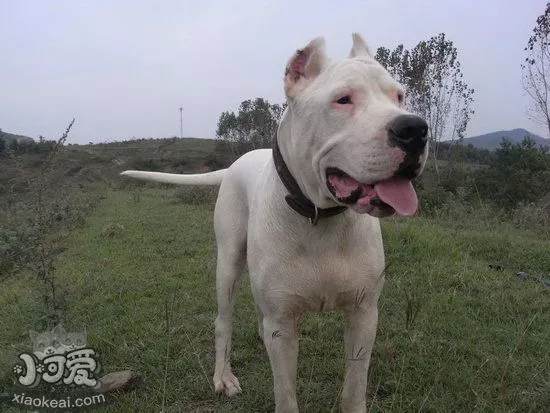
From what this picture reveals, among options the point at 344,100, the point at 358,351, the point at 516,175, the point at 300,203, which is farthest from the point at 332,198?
the point at 516,175

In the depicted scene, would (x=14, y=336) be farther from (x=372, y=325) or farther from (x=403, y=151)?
(x=403, y=151)

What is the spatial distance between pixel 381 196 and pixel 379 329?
2.12 metres

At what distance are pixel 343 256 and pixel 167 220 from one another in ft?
25.2

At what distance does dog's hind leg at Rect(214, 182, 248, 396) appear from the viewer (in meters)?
2.84

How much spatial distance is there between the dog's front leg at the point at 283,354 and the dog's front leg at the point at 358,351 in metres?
0.24

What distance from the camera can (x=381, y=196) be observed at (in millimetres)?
1565

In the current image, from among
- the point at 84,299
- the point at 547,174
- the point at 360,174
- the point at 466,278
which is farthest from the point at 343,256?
the point at 547,174

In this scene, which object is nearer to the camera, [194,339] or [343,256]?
[343,256]

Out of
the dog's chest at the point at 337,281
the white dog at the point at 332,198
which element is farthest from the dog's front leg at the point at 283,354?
the dog's chest at the point at 337,281

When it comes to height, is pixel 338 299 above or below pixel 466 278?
above

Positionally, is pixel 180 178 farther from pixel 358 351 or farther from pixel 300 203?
pixel 358 351

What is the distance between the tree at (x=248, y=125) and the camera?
84.7 feet

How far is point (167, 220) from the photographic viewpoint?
928 centimetres

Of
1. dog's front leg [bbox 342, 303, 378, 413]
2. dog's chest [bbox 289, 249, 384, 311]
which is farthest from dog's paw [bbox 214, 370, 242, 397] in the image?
dog's chest [bbox 289, 249, 384, 311]
